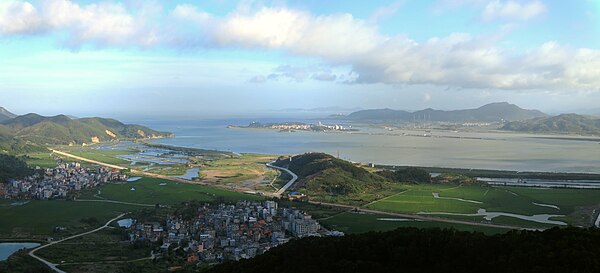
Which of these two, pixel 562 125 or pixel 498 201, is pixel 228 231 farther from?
pixel 562 125

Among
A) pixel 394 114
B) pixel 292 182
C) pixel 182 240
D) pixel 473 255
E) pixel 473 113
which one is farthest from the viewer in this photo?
pixel 394 114

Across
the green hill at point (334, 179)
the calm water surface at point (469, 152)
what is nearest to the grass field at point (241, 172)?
the green hill at point (334, 179)

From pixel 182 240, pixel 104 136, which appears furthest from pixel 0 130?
pixel 182 240

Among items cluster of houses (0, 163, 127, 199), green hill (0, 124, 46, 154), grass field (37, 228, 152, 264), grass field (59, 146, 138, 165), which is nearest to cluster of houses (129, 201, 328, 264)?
grass field (37, 228, 152, 264)

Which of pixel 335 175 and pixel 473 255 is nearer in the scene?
pixel 473 255

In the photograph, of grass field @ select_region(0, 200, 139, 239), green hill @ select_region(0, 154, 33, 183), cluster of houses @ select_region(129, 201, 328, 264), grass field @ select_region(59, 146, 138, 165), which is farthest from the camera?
grass field @ select_region(59, 146, 138, 165)

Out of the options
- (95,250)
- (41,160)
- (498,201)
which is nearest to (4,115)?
(41,160)

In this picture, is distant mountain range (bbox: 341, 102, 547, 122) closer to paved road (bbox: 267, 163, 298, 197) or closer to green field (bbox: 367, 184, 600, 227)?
paved road (bbox: 267, 163, 298, 197)

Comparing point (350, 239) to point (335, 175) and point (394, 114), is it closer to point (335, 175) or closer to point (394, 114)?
point (335, 175)
